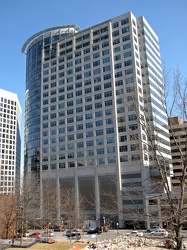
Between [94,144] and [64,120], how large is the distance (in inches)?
625

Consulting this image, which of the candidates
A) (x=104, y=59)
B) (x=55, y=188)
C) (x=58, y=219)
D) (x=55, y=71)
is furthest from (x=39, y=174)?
(x=104, y=59)

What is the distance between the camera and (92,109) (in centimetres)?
8600

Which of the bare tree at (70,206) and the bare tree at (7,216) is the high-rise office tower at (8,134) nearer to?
the bare tree at (70,206)

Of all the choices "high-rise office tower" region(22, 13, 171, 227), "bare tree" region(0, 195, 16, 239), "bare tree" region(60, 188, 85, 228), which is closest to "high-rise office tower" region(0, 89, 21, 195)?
"high-rise office tower" region(22, 13, 171, 227)

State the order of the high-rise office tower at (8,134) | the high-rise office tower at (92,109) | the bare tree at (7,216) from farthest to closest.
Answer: the high-rise office tower at (8,134) < the high-rise office tower at (92,109) < the bare tree at (7,216)

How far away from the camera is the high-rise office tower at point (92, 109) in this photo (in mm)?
77375

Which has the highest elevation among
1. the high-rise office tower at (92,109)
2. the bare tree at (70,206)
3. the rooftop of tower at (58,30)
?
the rooftop of tower at (58,30)

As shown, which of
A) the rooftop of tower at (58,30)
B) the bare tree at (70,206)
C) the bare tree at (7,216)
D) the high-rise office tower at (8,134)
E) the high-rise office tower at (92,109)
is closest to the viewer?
the bare tree at (7,216)

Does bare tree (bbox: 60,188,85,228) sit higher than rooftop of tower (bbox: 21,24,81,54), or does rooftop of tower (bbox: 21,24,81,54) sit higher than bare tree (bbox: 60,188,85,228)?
rooftop of tower (bbox: 21,24,81,54)

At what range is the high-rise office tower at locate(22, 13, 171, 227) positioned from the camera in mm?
77375

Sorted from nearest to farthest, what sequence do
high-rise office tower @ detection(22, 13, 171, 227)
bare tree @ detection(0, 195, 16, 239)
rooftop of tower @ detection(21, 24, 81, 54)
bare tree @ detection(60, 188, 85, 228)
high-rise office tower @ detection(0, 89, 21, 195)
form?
bare tree @ detection(0, 195, 16, 239), bare tree @ detection(60, 188, 85, 228), high-rise office tower @ detection(22, 13, 171, 227), rooftop of tower @ detection(21, 24, 81, 54), high-rise office tower @ detection(0, 89, 21, 195)

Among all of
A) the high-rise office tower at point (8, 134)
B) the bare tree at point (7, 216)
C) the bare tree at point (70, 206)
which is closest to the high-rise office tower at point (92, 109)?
the bare tree at point (70, 206)

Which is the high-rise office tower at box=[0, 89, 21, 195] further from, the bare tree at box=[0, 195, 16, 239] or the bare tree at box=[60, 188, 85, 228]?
the bare tree at box=[0, 195, 16, 239]

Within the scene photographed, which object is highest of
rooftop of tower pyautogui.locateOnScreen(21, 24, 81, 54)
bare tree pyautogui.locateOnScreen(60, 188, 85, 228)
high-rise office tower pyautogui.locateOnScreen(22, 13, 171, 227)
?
rooftop of tower pyautogui.locateOnScreen(21, 24, 81, 54)
